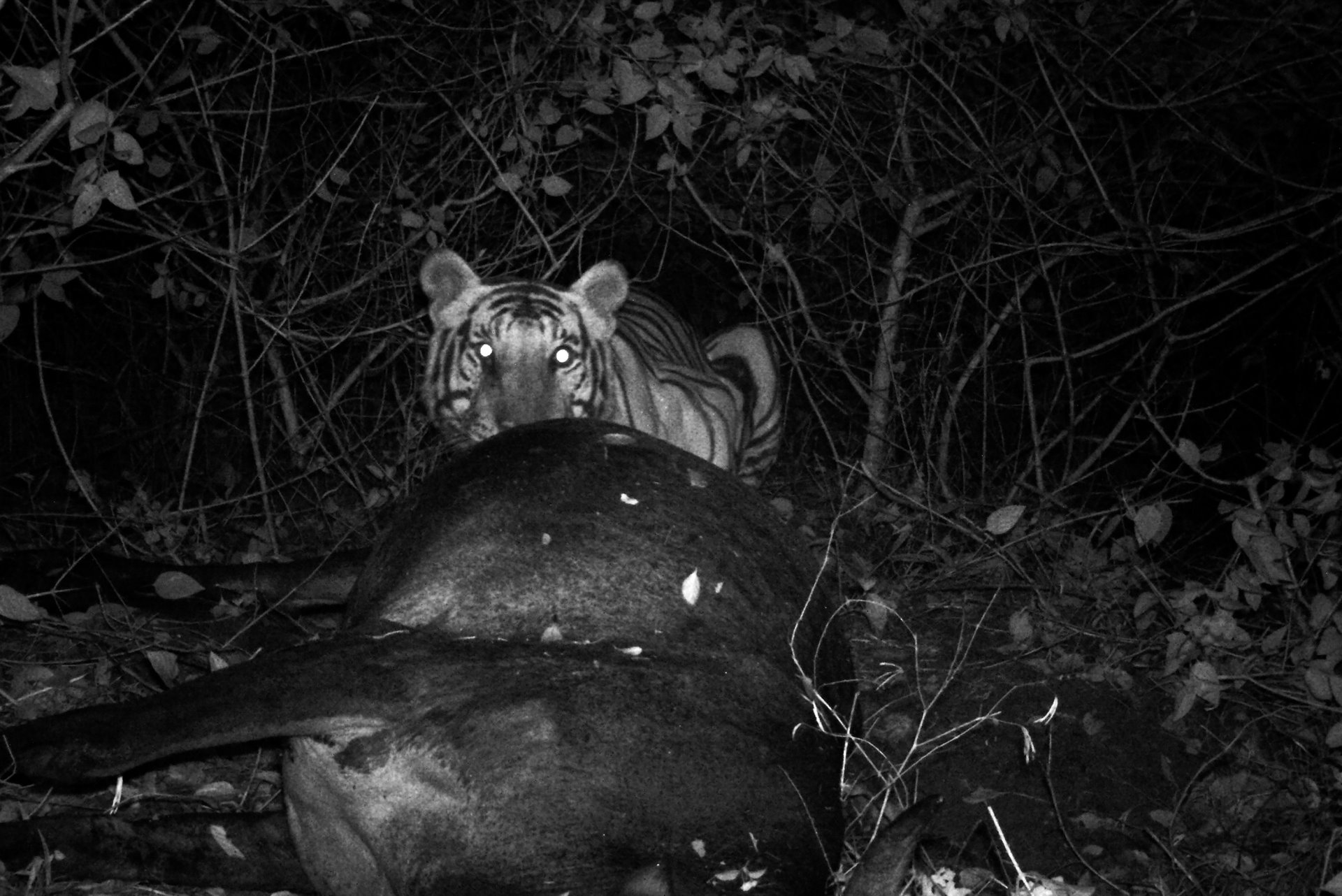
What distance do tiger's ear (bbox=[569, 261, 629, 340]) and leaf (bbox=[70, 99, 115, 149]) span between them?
229 centimetres

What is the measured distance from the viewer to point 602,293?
496 cm

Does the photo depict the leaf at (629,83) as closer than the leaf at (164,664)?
No

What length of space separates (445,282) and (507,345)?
33 cm

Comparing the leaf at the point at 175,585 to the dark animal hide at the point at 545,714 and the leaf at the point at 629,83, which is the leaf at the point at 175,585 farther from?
the leaf at the point at 629,83

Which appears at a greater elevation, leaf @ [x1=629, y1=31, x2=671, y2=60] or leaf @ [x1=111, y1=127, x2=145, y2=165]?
leaf @ [x1=111, y1=127, x2=145, y2=165]

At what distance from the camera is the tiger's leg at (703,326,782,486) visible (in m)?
6.08

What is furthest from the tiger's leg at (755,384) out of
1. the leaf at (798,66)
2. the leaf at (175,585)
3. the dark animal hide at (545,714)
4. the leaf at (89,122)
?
the leaf at (89,122)

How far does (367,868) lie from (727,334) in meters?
4.27

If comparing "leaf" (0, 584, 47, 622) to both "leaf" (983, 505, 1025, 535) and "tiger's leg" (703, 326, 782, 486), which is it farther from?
"tiger's leg" (703, 326, 782, 486)

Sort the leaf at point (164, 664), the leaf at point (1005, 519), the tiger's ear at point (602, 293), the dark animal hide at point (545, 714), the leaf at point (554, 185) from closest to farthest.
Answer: the dark animal hide at point (545, 714) < the leaf at point (164, 664) < the leaf at point (1005, 519) < the leaf at point (554, 185) < the tiger's ear at point (602, 293)

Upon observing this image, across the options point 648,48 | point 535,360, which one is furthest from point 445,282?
point 648,48

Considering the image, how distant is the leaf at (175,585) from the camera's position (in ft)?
10.9

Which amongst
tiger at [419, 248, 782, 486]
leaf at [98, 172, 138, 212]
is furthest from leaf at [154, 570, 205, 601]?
tiger at [419, 248, 782, 486]

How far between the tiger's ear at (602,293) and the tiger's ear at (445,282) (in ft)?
1.32
